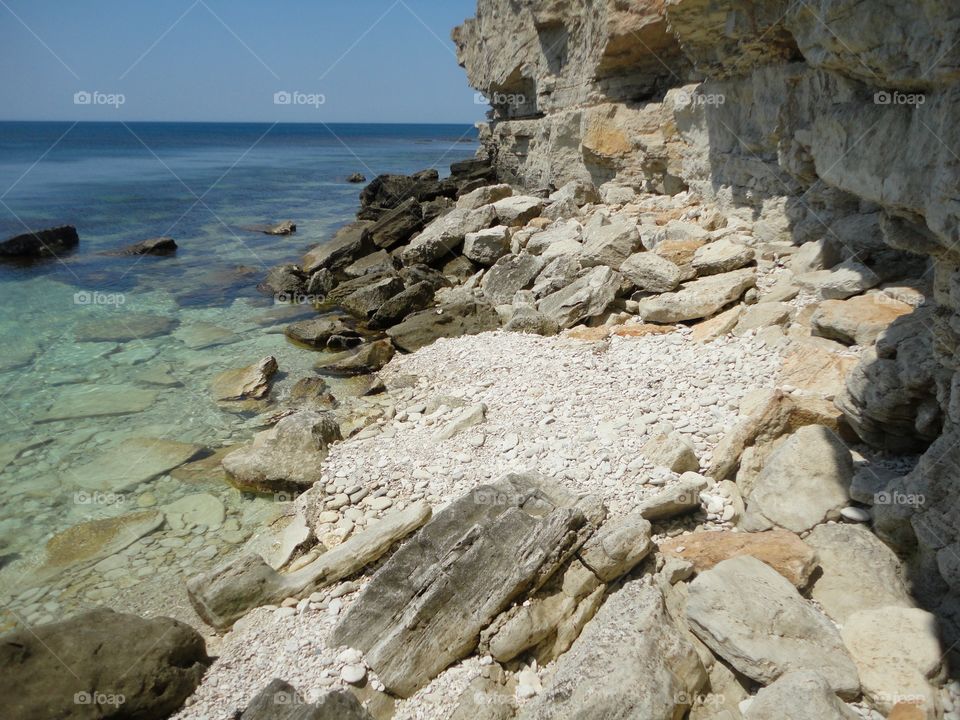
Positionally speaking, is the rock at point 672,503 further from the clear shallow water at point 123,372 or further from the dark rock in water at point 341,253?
the dark rock in water at point 341,253

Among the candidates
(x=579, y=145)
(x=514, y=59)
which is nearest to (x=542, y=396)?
(x=579, y=145)

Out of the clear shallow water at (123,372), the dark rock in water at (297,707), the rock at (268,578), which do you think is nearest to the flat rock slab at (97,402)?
the clear shallow water at (123,372)

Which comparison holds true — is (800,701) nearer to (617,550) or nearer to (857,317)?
(617,550)

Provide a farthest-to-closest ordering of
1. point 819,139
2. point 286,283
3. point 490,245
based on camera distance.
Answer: point 286,283 → point 490,245 → point 819,139

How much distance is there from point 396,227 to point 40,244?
13333 mm

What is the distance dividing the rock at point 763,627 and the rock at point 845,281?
167 inches

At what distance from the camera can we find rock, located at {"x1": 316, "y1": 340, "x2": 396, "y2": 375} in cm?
1058

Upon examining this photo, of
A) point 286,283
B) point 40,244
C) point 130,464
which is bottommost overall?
point 130,464

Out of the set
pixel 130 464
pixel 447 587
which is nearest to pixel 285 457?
pixel 130 464

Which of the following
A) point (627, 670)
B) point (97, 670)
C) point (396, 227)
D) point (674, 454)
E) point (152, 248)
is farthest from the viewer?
point (152, 248)

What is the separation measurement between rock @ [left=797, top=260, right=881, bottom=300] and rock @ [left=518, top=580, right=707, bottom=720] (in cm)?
479

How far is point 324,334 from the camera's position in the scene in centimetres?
1207

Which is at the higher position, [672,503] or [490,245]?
Answer: [490,245]

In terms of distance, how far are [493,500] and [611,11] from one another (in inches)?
502
